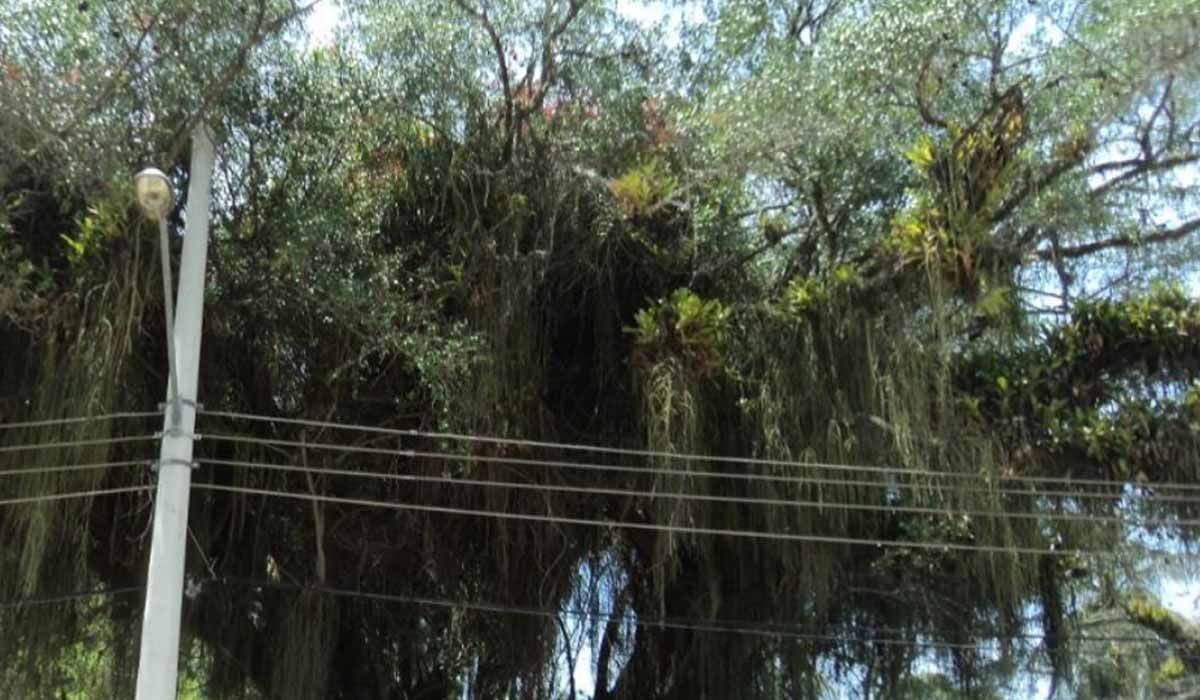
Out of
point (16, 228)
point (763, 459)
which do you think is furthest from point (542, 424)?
point (16, 228)

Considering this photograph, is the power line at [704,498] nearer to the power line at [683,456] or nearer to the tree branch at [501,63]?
the power line at [683,456]

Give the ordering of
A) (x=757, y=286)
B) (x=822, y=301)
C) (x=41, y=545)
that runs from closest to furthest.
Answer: (x=41, y=545) < (x=822, y=301) < (x=757, y=286)

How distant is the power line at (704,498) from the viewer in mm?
7797

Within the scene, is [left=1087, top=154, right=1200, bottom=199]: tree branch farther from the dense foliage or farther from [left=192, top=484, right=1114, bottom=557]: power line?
[left=192, top=484, right=1114, bottom=557]: power line

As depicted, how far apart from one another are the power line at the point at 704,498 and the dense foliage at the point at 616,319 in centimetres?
4

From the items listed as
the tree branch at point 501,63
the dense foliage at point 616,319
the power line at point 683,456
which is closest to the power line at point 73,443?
the dense foliage at point 616,319

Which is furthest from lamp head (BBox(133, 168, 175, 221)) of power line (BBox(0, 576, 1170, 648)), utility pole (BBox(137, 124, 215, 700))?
power line (BBox(0, 576, 1170, 648))

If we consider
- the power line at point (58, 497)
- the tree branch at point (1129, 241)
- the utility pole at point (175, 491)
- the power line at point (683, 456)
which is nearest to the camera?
the utility pole at point (175, 491)

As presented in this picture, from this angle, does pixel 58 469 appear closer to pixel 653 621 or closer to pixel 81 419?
pixel 81 419

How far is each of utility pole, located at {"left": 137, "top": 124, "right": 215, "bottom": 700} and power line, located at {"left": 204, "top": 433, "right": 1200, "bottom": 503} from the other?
1259 mm

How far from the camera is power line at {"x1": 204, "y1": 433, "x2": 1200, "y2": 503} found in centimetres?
778

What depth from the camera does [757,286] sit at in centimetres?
850

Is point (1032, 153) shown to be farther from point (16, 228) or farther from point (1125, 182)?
point (16, 228)

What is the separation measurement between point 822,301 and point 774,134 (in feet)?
3.32
